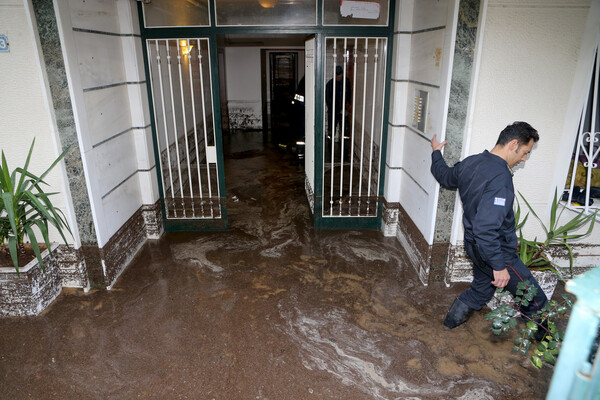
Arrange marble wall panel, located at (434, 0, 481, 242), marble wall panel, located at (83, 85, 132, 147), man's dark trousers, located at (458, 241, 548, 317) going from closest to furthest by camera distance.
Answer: man's dark trousers, located at (458, 241, 548, 317) < marble wall panel, located at (434, 0, 481, 242) < marble wall panel, located at (83, 85, 132, 147)

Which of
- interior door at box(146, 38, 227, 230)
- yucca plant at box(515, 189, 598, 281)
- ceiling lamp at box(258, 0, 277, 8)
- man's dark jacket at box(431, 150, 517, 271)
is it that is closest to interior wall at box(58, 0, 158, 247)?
interior door at box(146, 38, 227, 230)

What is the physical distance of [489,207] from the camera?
248 cm

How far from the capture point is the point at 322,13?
3.85 metres

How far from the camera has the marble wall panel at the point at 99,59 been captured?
10.2 ft

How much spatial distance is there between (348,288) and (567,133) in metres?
2.07

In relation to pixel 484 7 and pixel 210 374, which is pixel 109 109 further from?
pixel 484 7

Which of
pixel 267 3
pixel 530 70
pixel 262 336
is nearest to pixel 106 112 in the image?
pixel 267 3

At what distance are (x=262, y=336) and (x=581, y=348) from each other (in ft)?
7.65

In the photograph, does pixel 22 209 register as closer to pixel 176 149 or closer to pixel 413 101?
pixel 176 149

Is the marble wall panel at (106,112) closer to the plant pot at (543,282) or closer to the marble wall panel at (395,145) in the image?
the marble wall panel at (395,145)

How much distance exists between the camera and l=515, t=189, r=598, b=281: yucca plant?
314 cm

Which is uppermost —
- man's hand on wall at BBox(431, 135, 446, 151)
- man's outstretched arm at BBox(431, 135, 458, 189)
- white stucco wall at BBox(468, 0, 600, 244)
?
white stucco wall at BBox(468, 0, 600, 244)

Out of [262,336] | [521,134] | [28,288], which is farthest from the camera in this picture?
[28,288]

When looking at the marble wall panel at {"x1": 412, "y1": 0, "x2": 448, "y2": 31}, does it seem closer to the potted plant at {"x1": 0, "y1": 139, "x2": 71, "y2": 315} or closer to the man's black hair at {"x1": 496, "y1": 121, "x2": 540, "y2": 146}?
the man's black hair at {"x1": 496, "y1": 121, "x2": 540, "y2": 146}
